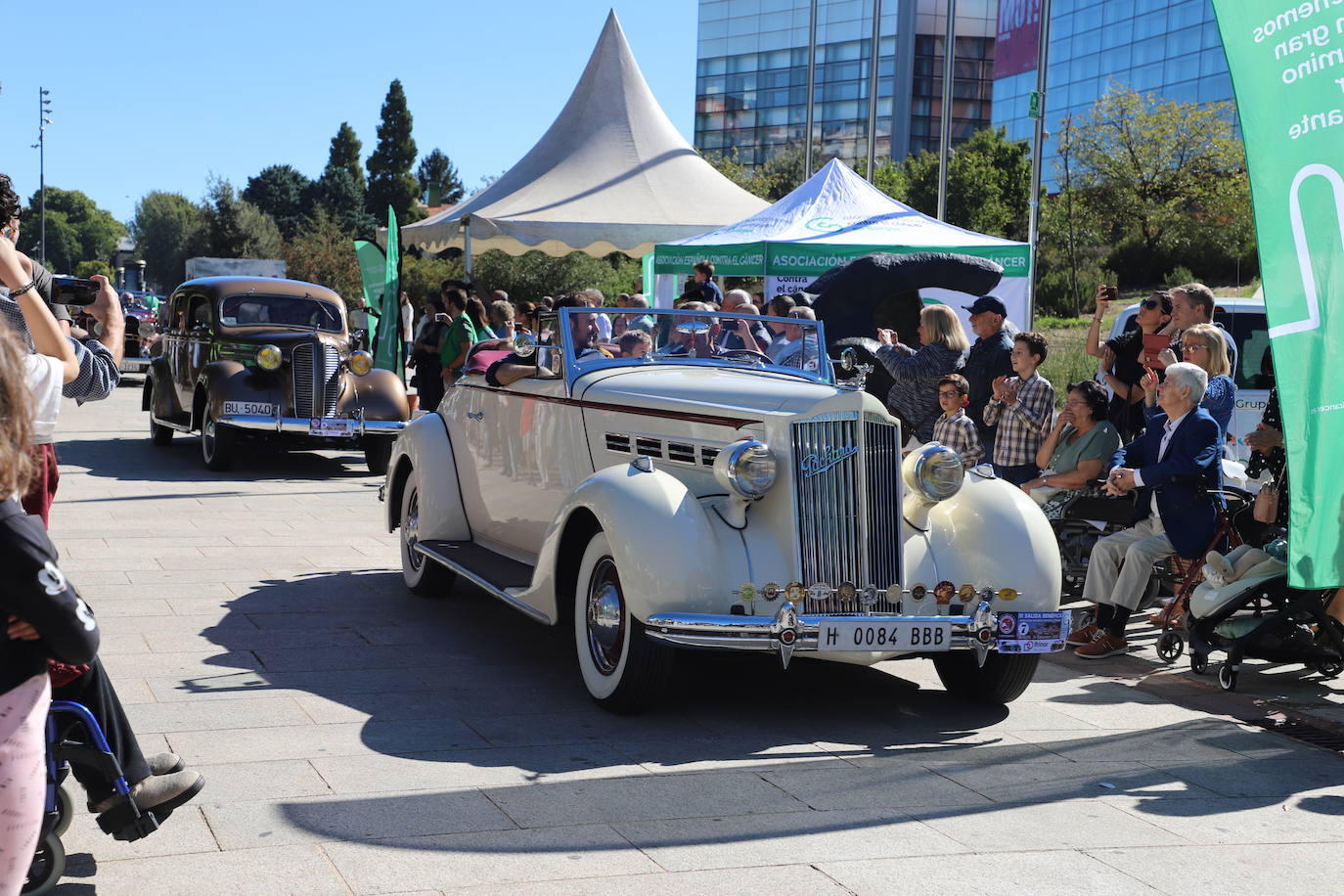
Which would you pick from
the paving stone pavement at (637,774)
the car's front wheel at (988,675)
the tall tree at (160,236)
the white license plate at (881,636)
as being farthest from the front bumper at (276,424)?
the tall tree at (160,236)

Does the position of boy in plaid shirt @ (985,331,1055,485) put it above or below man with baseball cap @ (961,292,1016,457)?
below

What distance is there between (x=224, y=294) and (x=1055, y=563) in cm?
1144

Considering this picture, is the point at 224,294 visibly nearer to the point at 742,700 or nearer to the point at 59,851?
the point at 742,700

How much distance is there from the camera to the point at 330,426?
13297 millimetres

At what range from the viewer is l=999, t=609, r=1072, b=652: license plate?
17.9ft

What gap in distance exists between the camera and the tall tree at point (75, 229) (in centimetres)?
12825

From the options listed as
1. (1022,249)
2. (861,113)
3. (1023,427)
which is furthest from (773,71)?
(1023,427)

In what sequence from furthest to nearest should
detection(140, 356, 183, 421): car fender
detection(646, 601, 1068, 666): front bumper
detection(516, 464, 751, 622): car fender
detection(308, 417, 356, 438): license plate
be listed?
1. detection(140, 356, 183, 421): car fender
2. detection(308, 417, 356, 438): license plate
3. detection(516, 464, 751, 622): car fender
4. detection(646, 601, 1068, 666): front bumper

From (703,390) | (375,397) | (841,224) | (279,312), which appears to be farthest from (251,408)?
(703,390)

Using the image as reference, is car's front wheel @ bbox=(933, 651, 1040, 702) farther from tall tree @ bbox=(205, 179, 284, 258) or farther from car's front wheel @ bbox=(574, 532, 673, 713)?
tall tree @ bbox=(205, 179, 284, 258)

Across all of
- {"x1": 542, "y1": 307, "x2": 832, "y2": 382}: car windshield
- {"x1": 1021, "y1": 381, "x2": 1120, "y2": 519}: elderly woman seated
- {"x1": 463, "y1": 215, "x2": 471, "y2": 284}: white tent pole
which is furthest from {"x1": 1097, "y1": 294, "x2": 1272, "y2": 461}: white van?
{"x1": 463, "y1": 215, "x2": 471, "y2": 284}: white tent pole

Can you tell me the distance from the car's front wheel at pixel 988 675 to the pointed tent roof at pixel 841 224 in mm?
8946

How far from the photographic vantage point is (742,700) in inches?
235

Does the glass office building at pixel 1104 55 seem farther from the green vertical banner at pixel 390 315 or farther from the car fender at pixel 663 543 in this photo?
the car fender at pixel 663 543
